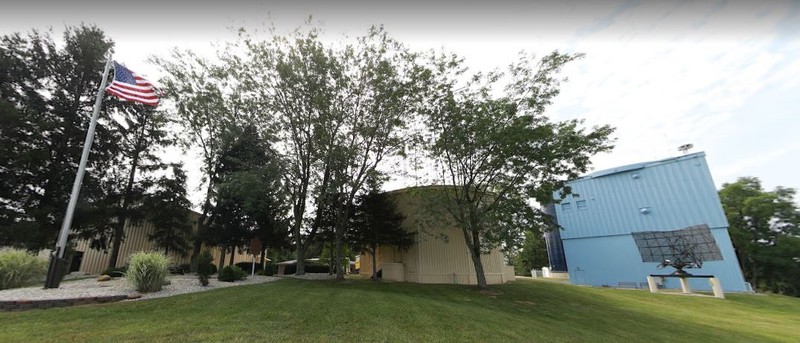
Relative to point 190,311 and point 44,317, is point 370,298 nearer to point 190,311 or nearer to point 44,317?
point 190,311

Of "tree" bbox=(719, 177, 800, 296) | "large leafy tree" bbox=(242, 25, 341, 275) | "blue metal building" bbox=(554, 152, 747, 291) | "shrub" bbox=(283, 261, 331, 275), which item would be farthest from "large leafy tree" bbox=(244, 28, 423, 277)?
"tree" bbox=(719, 177, 800, 296)

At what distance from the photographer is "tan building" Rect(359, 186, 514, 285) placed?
19.5m

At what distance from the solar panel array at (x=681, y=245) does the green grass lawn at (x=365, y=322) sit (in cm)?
564

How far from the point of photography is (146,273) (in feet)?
33.7

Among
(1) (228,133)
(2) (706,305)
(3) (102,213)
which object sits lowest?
(2) (706,305)

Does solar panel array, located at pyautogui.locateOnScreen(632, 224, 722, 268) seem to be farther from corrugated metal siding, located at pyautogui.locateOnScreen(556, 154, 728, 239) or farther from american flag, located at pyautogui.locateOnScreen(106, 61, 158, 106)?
american flag, located at pyautogui.locateOnScreen(106, 61, 158, 106)

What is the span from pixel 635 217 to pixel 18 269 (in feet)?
116

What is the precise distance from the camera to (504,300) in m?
13.6

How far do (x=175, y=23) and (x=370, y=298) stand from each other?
9.41m

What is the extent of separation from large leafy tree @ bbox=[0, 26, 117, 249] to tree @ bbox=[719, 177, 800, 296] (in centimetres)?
5166

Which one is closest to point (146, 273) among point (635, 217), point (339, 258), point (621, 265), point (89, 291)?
point (89, 291)

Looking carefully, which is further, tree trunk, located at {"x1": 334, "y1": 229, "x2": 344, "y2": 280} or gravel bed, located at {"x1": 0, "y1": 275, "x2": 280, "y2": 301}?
tree trunk, located at {"x1": 334, "y1": 229, "x2": 344, "y2": 280}

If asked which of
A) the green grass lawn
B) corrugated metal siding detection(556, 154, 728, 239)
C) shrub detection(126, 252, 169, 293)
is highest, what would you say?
corrugated metal siding detection(556, 154, 728, 239)

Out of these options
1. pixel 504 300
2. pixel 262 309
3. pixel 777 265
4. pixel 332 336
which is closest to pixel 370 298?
pixel 262 309
